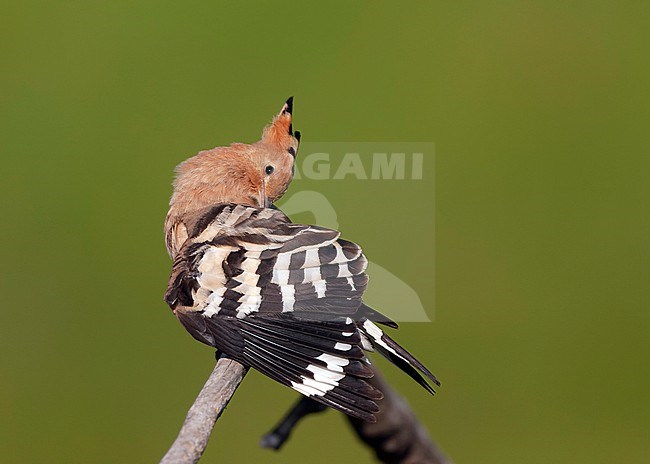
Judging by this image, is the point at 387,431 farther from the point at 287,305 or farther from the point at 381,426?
the point at 287,305

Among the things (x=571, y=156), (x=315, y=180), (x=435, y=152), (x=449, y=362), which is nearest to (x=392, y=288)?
(x=315, y=180)

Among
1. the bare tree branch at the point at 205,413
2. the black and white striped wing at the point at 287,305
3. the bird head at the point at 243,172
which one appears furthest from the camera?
the bird head at the point at 243,172

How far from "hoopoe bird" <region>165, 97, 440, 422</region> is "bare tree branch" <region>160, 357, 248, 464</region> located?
26 mm

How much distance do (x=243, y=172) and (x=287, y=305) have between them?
0.39 m

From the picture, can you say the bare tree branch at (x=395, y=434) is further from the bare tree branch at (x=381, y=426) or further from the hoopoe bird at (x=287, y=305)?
the hoopoe bird at (x=287, y=305)

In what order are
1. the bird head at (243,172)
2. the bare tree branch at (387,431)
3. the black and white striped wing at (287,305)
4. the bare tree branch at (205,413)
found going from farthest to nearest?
the bird head at (243,172), the bare tree branch at (387,431), the black and white striped wing at (287,305), the bare tree branch at (205,413)

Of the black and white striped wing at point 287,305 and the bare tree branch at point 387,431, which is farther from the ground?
the black and white striped wing at point 287,305

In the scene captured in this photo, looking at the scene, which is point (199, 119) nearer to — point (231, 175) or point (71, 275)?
point (71, 275)

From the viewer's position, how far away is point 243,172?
1627 millimetres

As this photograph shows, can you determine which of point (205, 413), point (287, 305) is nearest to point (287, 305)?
point (287, 305)

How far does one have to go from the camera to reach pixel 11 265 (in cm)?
275

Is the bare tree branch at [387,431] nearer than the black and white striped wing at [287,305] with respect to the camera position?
No

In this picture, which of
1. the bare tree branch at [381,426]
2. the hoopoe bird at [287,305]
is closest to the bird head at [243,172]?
the hoopoe bird at [287,305]

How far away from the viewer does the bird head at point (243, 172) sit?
1.59m
